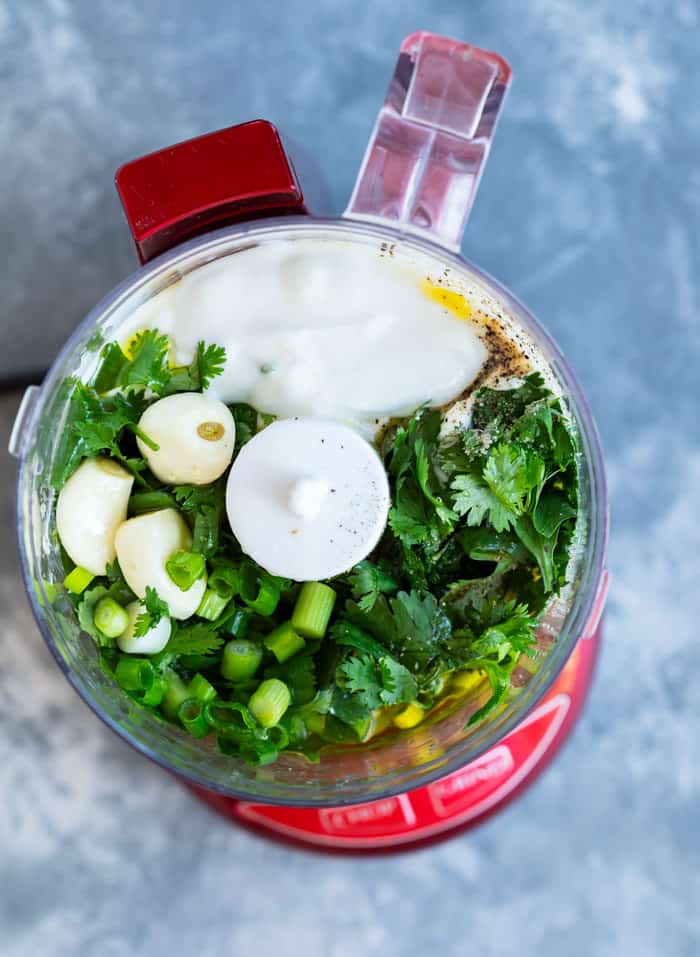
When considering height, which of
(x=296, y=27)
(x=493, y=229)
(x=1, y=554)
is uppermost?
(x=296, y=27)

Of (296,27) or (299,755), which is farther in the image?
(296,27)

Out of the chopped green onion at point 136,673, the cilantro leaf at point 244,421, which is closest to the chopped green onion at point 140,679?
the chopped green onion at point 136,673

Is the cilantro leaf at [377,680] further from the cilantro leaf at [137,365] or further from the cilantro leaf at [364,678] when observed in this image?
the cilantro leaf at [137,365]

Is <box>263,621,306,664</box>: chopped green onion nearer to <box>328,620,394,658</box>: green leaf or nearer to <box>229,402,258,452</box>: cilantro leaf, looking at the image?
<box>328,620,394,658</box>: green leaf

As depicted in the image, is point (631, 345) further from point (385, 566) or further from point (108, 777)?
point (108, 777)

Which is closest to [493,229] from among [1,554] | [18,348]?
[18,348]

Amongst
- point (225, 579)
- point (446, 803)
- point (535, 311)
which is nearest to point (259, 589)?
point (225, 579)
